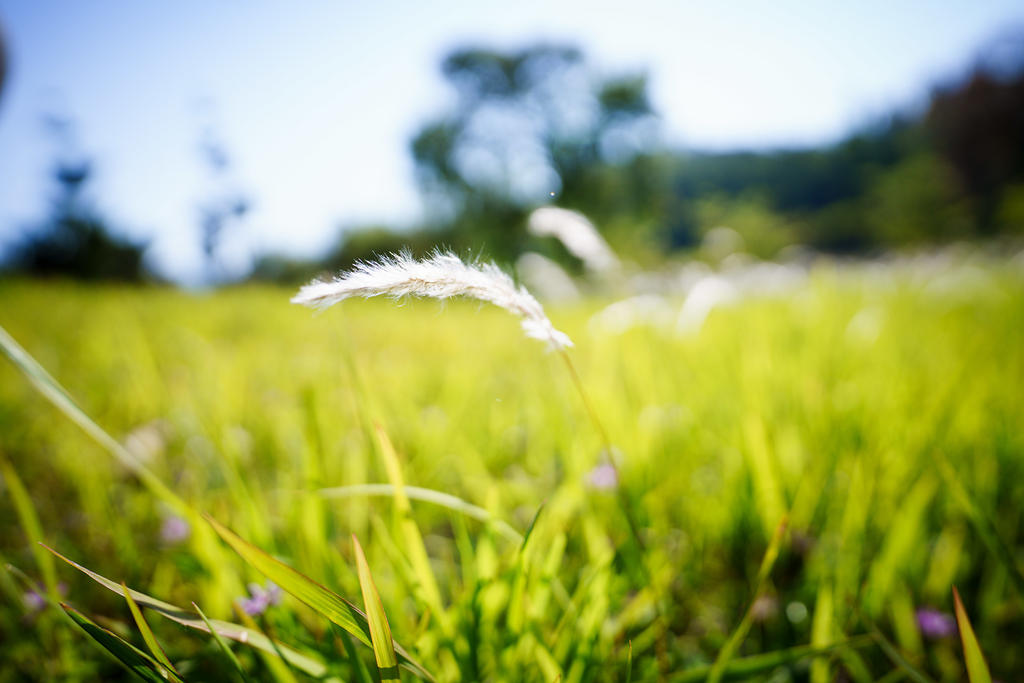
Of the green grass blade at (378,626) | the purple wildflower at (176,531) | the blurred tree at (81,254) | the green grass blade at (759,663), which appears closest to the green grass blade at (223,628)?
the green grass blade at (378,626)

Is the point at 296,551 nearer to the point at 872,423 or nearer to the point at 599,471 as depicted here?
the point at 599,471

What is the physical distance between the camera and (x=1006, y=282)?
514 cm

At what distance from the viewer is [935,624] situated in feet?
2.66

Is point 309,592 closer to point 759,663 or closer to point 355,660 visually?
point 355,660

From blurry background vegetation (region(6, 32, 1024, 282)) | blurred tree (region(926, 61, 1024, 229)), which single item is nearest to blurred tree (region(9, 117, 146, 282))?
blurry background vegetation (region(6, 32, 1024, 282))

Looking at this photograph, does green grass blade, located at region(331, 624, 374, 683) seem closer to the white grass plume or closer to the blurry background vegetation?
the white grass plume

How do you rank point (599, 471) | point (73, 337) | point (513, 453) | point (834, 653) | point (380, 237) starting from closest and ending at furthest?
1. point (834, 653)
2. point (599, 471)
3. point (513, 453)
4. point (73, 337)
5. point (380, 237)

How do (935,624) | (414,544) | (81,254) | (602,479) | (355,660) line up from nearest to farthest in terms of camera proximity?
(355,660), (414,544), (935,624), (602,479), (81,254)

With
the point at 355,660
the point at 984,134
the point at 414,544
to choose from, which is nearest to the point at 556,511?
the point at 414,544

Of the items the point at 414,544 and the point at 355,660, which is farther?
the point at 414,544

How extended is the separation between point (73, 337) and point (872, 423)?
13.5 ft

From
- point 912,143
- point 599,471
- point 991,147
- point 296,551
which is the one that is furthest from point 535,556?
point 912,143

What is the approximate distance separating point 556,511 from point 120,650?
2.28ft

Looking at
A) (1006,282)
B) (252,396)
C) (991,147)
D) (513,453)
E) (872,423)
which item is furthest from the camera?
(991,147)
